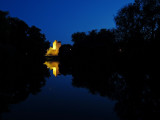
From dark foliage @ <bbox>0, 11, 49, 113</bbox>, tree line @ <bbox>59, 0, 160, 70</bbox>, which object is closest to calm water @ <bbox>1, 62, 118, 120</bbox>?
dark foliage @ <bbox>0, 11, 49, 113</bbox>

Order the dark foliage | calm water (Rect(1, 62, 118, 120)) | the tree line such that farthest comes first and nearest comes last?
the tree line
the dark foliage
calm water (Rect(1, 62, 118, 120))

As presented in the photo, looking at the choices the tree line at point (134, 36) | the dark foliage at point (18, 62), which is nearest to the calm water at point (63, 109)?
the dark foliage at point (18, 62)

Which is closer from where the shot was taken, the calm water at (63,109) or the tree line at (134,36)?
the calm water at (63,109)

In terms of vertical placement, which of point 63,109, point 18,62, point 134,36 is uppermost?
point 134,36

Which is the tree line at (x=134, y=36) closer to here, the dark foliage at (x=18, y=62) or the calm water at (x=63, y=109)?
the dark foliage at (x=18, y=62)

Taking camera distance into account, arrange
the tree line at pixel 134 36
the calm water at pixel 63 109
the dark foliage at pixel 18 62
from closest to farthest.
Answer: the calm water at pixel 63 109, the dark foliage at pixel 18 62, the tree line at pixel 134 36

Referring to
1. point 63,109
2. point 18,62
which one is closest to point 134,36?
point 18,62

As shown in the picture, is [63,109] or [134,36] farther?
[134,36]

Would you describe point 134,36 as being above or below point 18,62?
above

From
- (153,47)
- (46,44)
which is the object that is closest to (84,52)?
(46,44)

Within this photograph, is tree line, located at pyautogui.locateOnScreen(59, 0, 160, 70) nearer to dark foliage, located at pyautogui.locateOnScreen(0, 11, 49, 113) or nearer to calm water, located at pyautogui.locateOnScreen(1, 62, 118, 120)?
dark foliage, located at pyautogui.locateOnScreen(0, 11, 49, 113)

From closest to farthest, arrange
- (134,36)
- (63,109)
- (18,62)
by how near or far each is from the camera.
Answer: (63,109), (18,62), (134,36)

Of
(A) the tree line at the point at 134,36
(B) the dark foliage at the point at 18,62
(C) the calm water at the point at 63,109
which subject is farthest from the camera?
(A) the tree line at the point at 134,36

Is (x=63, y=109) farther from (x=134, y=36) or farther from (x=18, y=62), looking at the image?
(x=134, y=36)
